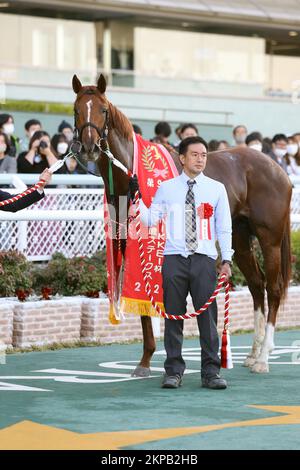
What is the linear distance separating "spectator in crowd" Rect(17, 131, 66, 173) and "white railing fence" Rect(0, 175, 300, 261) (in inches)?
37.3

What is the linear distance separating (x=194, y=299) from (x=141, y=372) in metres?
0.78

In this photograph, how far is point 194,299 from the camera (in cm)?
750

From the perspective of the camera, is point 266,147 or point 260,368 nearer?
point 260,368

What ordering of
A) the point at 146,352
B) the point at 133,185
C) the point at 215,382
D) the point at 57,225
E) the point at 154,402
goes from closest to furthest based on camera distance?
the point at 154,402 → the point at 215,382 → the point at 133,185 → the point at 146,352 → the point at 57,225

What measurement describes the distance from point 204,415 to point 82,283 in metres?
3.58

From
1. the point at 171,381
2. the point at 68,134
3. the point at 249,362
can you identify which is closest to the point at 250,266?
the point at 249,362

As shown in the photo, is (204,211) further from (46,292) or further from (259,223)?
(46,292)

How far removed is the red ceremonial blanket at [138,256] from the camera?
25.8 feet

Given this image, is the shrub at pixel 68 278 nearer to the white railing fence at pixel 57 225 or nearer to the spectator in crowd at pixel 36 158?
the white railing fence at pixel 57 225

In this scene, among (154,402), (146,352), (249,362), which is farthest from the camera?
(249,362)

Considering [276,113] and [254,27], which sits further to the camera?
[254,27]

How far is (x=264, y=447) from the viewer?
554 centimetres

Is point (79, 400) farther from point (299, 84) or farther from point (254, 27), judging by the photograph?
point (254, 27)

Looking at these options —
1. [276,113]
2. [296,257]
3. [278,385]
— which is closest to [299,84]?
[276,113]
